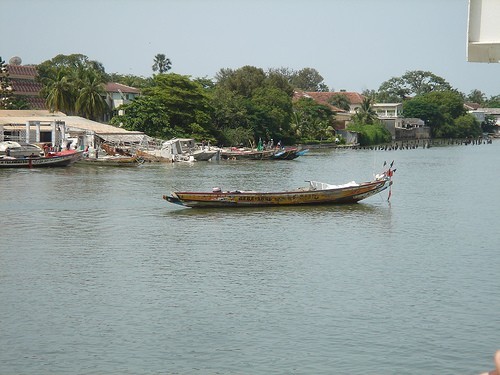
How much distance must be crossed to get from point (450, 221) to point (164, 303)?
14484 mm

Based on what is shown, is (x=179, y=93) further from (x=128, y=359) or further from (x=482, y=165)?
(x=128, y=359)

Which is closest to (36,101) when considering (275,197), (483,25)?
(275,197)

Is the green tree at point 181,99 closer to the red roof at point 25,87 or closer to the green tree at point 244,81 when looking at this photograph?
the green tree at point 244,81

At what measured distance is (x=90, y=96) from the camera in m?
65.8

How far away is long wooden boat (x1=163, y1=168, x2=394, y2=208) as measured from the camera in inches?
1091

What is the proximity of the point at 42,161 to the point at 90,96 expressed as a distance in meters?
20.8

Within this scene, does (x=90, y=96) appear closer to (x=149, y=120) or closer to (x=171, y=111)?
(x=149, y=120)

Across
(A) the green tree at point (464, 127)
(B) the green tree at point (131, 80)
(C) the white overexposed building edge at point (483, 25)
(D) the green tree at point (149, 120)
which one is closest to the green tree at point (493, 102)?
(A) the green tree at point (464, 127)

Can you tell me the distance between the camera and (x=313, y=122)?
284ft

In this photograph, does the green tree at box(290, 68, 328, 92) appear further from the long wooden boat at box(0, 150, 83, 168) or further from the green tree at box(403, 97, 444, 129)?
the long wooden boat at box(0, 150, 83, 168)

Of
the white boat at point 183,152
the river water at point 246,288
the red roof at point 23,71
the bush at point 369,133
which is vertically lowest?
the river water at point 246,288

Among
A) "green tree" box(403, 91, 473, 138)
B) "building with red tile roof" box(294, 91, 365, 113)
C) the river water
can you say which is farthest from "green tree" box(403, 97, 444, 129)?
the river water

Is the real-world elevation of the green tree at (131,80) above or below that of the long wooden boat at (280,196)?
above

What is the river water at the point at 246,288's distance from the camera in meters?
12.2
